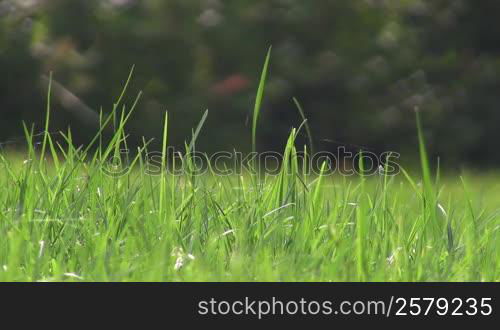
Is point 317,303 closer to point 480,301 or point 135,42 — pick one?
point 480,301

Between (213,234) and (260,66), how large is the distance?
7109 millimetres

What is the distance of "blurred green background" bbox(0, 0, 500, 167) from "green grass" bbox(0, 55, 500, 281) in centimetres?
605

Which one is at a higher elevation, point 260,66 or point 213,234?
point 260,66

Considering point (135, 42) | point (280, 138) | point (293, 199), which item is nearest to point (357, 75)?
point (280, 138)

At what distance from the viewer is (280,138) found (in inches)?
373

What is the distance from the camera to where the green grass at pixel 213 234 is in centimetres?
205

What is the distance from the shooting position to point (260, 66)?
938cm

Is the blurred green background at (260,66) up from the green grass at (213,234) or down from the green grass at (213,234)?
up

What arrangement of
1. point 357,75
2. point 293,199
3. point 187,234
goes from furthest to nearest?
point 357,75 < point 293,199 < point 187,234

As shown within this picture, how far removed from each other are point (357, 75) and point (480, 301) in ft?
25.8

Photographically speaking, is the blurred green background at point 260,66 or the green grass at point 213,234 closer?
the green grass at point 213,234

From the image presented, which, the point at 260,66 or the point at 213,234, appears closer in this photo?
the point at 213,234

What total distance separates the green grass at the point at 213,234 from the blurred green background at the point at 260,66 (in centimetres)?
605

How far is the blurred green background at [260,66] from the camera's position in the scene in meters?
9.08
